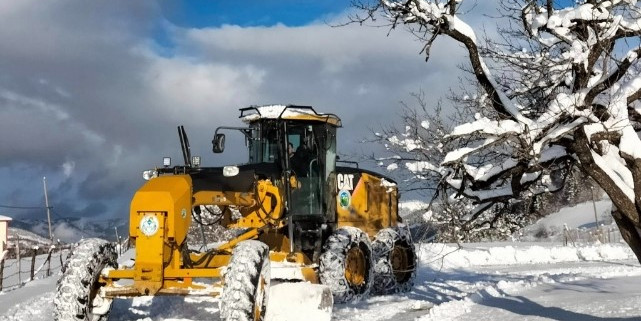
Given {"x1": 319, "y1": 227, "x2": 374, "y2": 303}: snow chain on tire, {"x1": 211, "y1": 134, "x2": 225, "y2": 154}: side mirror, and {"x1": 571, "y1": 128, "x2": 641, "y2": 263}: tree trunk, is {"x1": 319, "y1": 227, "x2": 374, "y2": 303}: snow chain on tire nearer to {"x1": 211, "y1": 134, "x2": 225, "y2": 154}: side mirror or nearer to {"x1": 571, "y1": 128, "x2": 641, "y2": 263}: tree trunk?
{"x1": 211, "y1": 134, "x2": 225, "y2": 154}: side mirror

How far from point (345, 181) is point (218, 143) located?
449 centimetres

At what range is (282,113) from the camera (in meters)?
12.2

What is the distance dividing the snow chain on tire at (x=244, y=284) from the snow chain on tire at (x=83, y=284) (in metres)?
1.82

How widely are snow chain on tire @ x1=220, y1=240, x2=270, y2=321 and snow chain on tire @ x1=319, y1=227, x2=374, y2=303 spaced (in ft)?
10.0

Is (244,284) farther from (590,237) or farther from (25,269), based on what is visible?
(590,237)

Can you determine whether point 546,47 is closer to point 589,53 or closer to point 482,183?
point 589,53

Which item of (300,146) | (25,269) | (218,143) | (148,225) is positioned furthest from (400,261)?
(25,269)

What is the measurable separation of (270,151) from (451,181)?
15.8 feet

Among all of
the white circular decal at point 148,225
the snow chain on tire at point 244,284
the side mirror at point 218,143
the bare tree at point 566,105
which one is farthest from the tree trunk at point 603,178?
the side mirror at point 218,143

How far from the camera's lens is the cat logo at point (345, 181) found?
14.2 metres

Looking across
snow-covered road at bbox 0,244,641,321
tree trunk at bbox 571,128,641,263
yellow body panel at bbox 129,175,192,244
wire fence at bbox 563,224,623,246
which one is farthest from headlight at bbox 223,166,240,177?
wire fence at bbox 563,224,623,246

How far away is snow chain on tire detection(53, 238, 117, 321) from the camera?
28.0ft

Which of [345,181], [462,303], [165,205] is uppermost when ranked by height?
[345,181]

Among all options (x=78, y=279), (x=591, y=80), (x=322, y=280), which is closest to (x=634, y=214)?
(x=591, y=80)
